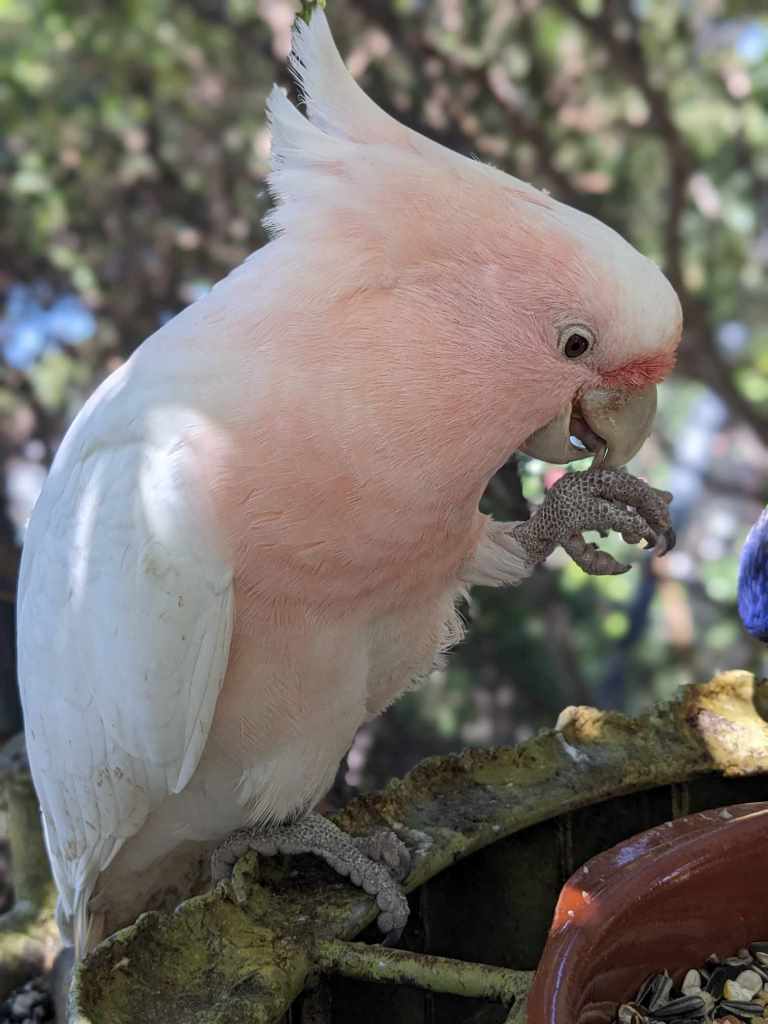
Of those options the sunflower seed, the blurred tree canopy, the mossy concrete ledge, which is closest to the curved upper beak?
the mossy concrete ledge

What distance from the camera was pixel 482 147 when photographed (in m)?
3.32

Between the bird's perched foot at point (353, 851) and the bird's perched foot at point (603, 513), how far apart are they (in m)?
0.56

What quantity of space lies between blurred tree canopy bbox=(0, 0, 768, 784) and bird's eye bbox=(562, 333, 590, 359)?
6.80 ft

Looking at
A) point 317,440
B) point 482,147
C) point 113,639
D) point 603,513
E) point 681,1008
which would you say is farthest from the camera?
point 482,147

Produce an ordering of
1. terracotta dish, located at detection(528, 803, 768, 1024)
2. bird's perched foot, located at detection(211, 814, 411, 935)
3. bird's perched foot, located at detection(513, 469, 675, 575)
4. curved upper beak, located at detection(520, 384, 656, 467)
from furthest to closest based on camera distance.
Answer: bird's perched foot, located at detection(513, 469, 675, 575), curved upper beak, located at detection(520, 384, 656, 467), bird's perched foot, located at detection(211, 814, 411, 935), terracotta dish, located at detection(528, 803, 768, 1024)

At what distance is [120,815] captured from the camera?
1750 mm

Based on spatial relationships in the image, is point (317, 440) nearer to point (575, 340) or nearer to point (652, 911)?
point (575, 340)

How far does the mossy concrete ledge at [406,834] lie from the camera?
45.3 inches

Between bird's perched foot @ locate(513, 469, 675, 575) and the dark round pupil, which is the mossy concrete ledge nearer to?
bird's perched foot @ locate(513, 469, 675, 575)

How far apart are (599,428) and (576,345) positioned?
18cm

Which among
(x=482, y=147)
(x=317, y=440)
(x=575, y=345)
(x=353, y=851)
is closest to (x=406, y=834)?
(x=353, y=851)

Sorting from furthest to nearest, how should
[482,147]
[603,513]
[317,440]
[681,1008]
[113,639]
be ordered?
1. [482,147]
2. [603,513]
3. [113,639]
4. [317,440]
5. [681,1008]

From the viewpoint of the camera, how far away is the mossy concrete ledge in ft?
3.78

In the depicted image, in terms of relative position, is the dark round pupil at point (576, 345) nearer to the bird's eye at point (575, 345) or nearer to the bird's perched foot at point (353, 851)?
the bird's eye at point (575, 345)
